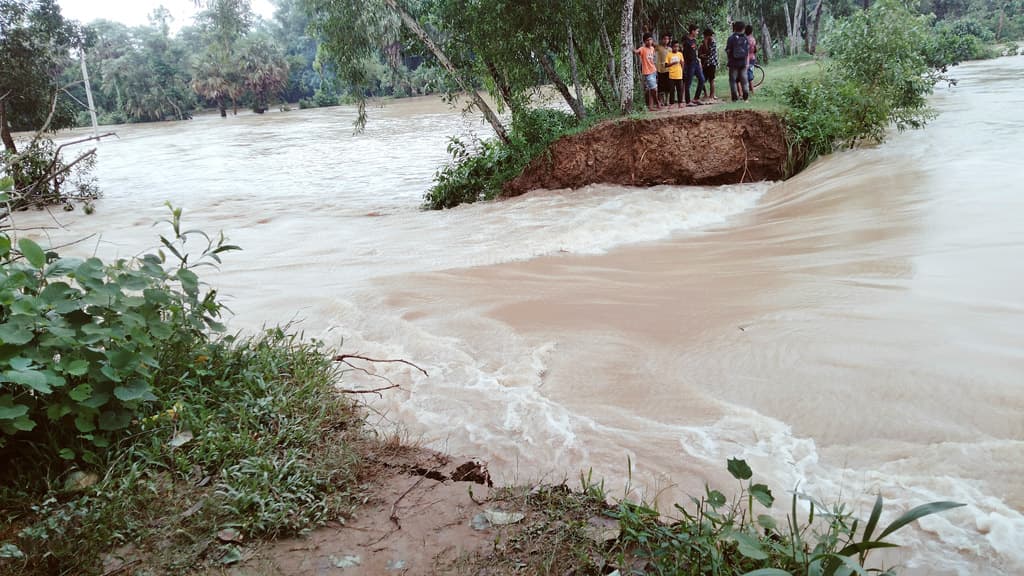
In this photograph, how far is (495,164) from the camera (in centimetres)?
1527

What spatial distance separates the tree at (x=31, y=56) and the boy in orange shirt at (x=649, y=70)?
1453 cm

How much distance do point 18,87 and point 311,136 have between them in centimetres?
1657

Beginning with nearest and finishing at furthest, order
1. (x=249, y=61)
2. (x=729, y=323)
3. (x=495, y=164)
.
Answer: (x=729, y=323), (x=495, y=164), (x=249, y=61)

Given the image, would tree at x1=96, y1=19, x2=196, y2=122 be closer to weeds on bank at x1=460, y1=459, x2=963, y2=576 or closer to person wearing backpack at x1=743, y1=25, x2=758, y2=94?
person wearing backpack at x1=743, y1=25, x2=758, y2=94

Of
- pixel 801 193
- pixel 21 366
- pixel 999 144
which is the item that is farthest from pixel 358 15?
pixel 21 366

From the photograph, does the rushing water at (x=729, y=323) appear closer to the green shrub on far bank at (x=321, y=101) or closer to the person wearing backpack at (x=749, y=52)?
the person wearing backpack at (x=749, y=52)

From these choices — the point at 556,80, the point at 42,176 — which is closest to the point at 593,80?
the point at 556,80

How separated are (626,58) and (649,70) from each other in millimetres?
508

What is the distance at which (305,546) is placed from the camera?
101 inches

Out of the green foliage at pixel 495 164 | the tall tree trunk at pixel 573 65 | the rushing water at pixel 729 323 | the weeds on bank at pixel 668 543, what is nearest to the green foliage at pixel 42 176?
the rushing water at pixel 729 323

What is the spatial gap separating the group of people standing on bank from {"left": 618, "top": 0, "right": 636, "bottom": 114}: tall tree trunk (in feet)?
0.75

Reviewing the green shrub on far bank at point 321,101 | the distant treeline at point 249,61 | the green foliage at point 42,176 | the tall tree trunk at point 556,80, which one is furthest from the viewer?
the green shrub on far bank at point 321,101

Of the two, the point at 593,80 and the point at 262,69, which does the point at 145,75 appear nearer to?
the point at 262,69

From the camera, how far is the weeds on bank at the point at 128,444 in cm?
251
